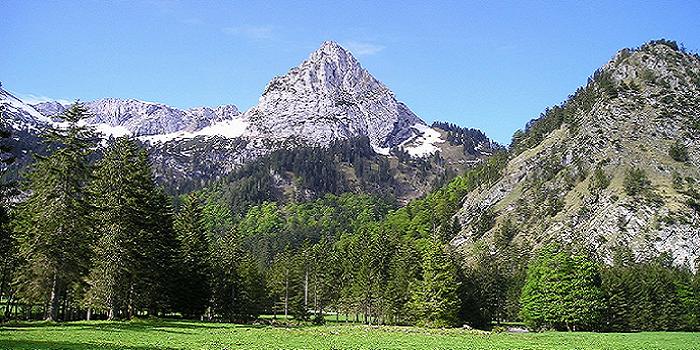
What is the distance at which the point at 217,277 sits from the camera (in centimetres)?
8988

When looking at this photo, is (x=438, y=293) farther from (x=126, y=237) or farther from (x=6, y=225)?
(x=6, y=225)

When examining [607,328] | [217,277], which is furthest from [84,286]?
[607,328]

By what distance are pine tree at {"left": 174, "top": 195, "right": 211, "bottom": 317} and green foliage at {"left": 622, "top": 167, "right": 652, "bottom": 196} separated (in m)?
117

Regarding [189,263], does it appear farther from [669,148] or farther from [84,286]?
[669,148]

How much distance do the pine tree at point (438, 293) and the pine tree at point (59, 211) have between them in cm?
4888

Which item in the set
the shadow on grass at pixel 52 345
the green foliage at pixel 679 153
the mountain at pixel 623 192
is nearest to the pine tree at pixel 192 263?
the shadow on grass at pixel 52 345

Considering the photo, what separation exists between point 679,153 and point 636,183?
23538 millimetres

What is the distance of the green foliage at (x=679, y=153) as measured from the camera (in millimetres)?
167750

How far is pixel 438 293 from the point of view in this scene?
85.2m

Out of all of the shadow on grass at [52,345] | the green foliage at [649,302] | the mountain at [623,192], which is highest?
the mountain at [623,192]

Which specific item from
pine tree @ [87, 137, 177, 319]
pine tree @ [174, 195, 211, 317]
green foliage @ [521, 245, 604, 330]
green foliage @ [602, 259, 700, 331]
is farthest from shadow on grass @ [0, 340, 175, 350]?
green foliage @ [602, 259, 700, 331]

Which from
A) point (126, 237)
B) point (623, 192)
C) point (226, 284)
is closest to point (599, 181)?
point (623, 192)

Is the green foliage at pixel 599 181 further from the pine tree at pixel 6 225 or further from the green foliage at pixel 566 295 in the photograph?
the pine tree at pixel 6 225

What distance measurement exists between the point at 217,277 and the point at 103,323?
3952cm
